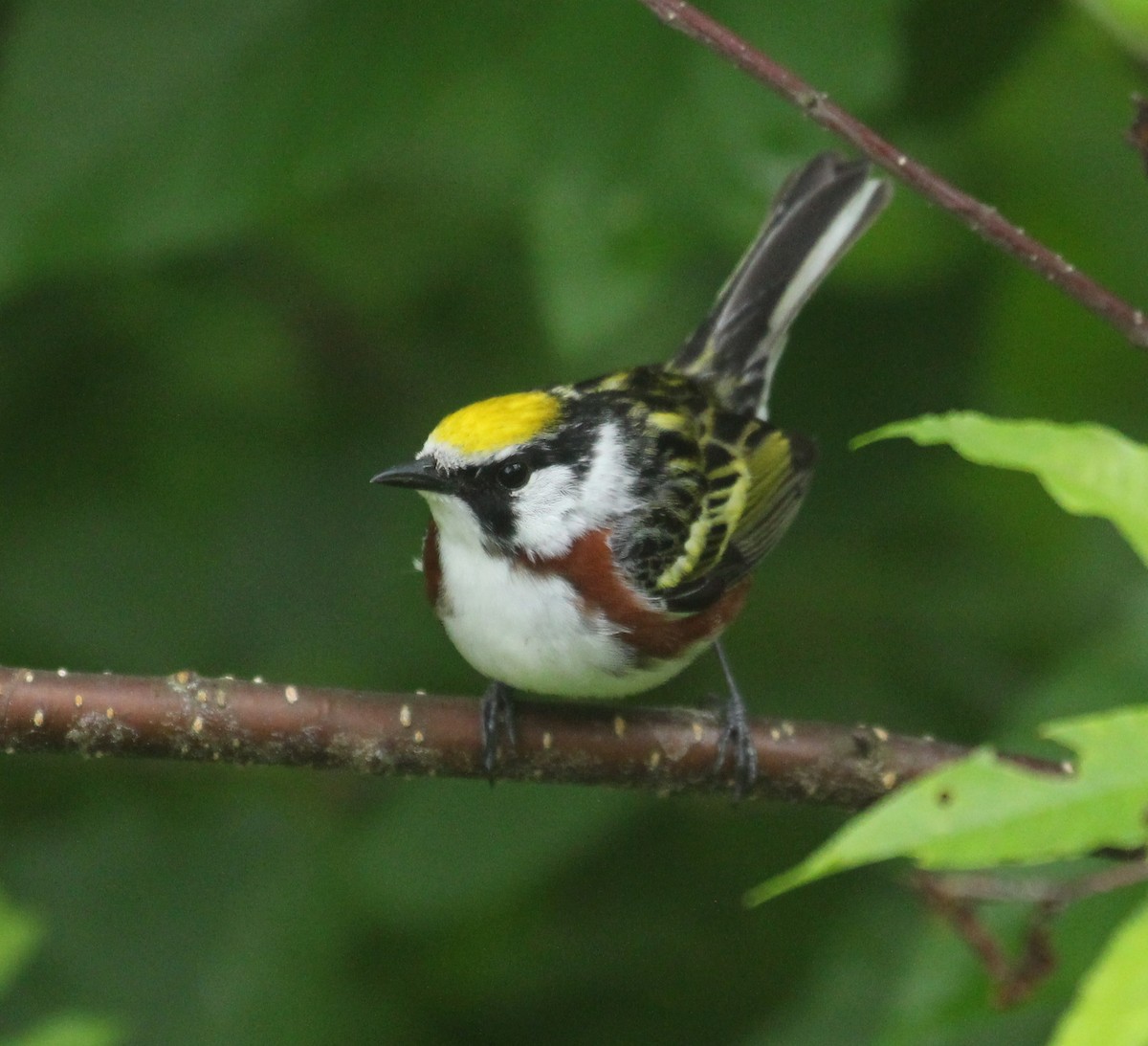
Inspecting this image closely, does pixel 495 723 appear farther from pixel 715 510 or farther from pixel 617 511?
pixel 715 510

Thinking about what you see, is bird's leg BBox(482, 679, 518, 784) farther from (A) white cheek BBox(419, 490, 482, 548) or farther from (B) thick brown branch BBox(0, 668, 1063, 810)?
(A) white cheek BBox(419, 490, 482, 548)

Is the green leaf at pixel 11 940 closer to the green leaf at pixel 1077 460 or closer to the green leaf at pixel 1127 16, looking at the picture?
the green leaf at pixel 1077 460

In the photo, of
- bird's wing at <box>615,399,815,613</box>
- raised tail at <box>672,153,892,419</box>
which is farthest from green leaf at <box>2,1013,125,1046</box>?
raised tail at <box>672,153,892,419</box>

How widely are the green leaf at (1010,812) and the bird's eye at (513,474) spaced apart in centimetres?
201

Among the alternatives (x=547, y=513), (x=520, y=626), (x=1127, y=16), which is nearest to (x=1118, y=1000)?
(x=1127, y=16)

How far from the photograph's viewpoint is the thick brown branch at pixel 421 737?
2666mm

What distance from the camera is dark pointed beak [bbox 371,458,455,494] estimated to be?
330cm

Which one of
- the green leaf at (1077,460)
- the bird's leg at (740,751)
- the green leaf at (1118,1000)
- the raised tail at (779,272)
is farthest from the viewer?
the raised tail at (779,272)

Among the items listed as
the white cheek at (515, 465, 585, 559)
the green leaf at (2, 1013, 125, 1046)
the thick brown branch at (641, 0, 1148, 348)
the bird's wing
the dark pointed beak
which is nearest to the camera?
the thick brown branch at (641, 0, 1148, 348)

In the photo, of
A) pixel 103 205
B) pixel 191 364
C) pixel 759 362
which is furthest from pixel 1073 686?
pixel 191 364

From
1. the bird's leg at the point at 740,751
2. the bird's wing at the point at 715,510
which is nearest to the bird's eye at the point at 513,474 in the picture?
the bird's wing at the point at 715,510

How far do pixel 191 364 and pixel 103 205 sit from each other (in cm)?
126

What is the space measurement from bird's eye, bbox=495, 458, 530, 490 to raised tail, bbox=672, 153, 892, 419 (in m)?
1.23

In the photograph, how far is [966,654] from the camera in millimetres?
4570
